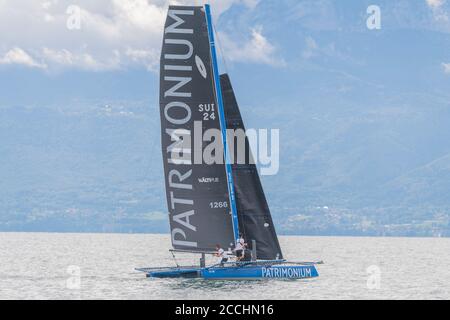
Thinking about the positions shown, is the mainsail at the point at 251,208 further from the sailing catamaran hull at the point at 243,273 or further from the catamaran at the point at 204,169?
the sailing catamaran hull at the point at 243,273

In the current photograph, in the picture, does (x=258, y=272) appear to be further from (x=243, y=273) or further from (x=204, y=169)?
(x=204, y=169)

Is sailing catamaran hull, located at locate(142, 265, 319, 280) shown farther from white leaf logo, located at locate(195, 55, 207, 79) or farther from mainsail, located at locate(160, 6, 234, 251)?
white leaf logo, located at locate(195, 55, 207, 79)

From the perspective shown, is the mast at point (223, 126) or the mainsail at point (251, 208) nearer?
the mast at point (223, 126)

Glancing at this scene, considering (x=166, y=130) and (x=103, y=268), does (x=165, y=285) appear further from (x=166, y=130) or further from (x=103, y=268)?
(x=103, y=268)

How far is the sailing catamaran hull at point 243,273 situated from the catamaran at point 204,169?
53 mm

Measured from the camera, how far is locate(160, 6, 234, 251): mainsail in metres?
55.8

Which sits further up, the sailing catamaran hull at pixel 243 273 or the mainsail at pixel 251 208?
the mainsail at pixel 251 208

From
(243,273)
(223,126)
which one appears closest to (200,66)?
(223,126)

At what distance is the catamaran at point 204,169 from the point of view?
55.8 meters

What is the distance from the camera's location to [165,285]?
2446 inches

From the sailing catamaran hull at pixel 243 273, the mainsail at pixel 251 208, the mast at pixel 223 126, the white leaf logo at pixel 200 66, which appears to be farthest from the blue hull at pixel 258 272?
the white leaf logo at pixel 200 66

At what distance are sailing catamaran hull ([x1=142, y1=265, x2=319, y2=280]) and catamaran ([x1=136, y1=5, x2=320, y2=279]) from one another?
0.05 meters
